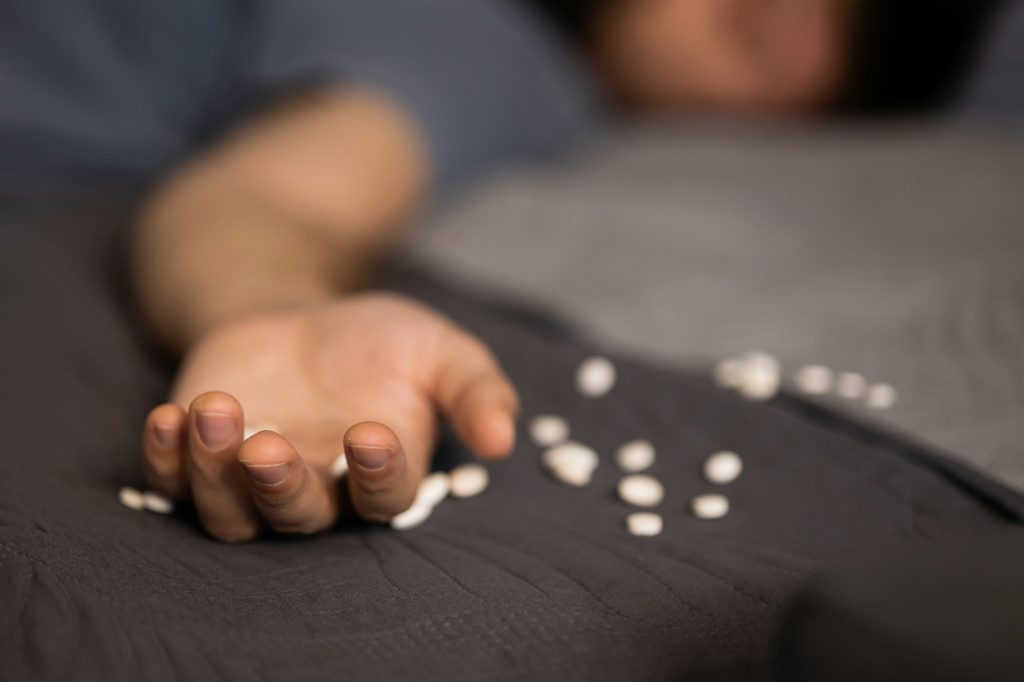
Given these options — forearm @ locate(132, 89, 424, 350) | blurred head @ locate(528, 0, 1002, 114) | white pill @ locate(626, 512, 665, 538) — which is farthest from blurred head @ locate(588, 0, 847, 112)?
white pill @ locate(626, 512, 665, 538)

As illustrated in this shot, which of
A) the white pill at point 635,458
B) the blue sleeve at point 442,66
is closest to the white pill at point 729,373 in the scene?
the white pill at point 635,458

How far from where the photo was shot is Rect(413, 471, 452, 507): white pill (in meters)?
0.60

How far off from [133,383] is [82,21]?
68 cm

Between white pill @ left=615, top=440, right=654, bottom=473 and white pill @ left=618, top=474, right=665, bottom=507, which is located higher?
white pill @ left=615, top=440, right=654, bottom=473

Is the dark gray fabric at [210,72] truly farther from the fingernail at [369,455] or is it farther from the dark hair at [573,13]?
the fingernail at [369,455]

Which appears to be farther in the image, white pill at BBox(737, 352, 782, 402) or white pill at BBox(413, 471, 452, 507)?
white pill at BBox(737, 352, 782, 402)

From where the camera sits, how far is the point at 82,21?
1.22 metres

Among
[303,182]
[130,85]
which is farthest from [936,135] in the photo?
[130,85]

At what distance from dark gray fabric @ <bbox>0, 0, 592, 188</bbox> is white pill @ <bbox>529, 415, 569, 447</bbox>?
685 millimetres

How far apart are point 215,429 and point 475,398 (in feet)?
0.53

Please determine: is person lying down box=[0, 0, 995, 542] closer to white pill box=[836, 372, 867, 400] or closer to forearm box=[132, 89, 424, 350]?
forearm box=[132, 89, 424, 350]

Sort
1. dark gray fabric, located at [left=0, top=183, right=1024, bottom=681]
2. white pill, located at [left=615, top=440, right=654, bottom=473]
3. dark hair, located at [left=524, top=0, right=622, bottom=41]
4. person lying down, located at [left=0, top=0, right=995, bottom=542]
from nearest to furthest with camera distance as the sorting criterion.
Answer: dark gray fabric, located at [left=0, top=183, right=1024, bottom=681]
person lying down, located at [left=0, top=0, right=995, bottom=542]
white pill, located at [left=615, top=440, right=654, bottom=473]
dark hair, located at [left=524, top=0, right=622, bottom=41]

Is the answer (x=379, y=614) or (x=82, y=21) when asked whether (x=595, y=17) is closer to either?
(x=82, y=21)

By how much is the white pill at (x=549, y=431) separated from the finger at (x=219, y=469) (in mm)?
238
